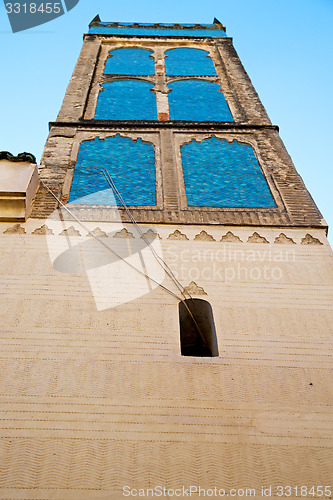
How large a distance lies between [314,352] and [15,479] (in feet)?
5.85

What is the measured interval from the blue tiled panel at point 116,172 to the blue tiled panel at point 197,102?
1062mm

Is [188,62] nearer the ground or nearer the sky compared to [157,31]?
nearer the ground

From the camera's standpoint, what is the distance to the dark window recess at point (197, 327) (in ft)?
10.4

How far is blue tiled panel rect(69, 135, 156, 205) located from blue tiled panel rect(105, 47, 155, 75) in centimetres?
241

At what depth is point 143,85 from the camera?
22.1 feet

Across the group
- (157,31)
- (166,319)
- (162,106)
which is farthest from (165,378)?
(157,31)

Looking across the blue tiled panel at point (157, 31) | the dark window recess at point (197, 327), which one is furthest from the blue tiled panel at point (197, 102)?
the dark window recess at point (197, 327)

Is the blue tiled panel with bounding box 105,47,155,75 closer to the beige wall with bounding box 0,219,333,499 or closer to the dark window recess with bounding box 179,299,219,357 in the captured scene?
the beige wall with bounding box 0,219,333,499

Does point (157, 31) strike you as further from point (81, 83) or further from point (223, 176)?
point (223, 176)

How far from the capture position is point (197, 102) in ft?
20.6

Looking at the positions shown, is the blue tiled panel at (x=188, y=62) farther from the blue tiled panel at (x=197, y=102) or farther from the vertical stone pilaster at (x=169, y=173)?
the vertical stone pilaster at (x=169, y=173)

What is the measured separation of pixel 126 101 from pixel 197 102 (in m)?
0.93

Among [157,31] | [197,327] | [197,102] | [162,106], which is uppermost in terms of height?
[157,31]

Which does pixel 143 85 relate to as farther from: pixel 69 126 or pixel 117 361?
pixel 117 361
